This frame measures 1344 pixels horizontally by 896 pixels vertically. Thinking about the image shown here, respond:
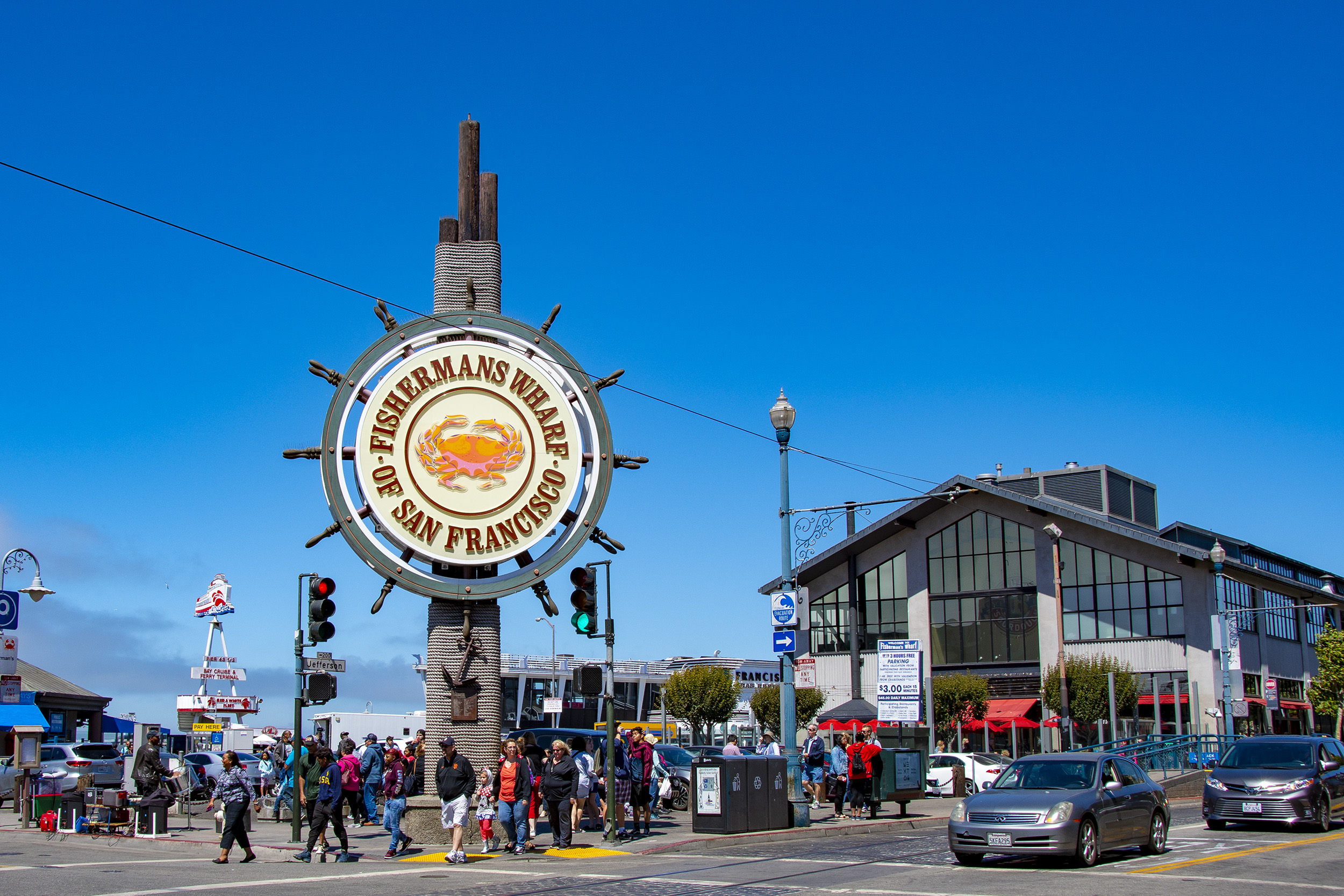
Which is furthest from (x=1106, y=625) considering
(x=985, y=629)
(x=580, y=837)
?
(x=580, y=837)

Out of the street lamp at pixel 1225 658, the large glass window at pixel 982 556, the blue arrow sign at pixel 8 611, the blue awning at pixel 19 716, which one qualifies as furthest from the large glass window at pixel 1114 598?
the blue arrow sign at pixel 8 611

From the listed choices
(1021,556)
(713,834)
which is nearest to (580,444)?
(713,834)

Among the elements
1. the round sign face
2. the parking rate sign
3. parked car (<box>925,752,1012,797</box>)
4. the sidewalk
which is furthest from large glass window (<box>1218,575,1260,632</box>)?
the round sign face

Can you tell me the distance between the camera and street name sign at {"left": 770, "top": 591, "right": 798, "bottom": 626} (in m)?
23.4

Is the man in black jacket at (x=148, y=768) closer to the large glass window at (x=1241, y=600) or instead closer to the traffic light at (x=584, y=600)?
the traffic light at (x=584, y=600)

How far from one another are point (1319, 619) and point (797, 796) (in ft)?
164

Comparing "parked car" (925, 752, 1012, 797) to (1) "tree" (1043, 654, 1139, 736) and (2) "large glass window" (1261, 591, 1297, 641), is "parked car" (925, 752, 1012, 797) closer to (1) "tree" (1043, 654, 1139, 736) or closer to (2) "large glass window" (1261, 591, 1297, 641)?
(1) "tree" (1043, 654, 1139, 736)

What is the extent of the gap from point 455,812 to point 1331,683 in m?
49.1

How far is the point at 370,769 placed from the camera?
22.9 meters

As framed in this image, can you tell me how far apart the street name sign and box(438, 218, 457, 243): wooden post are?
28.6ft

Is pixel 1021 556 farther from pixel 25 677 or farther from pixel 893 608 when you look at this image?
pixel 25 677

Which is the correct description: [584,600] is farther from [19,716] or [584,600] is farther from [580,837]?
[19,716]

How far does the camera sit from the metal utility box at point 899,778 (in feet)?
79.0

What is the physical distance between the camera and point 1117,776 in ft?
56.5
